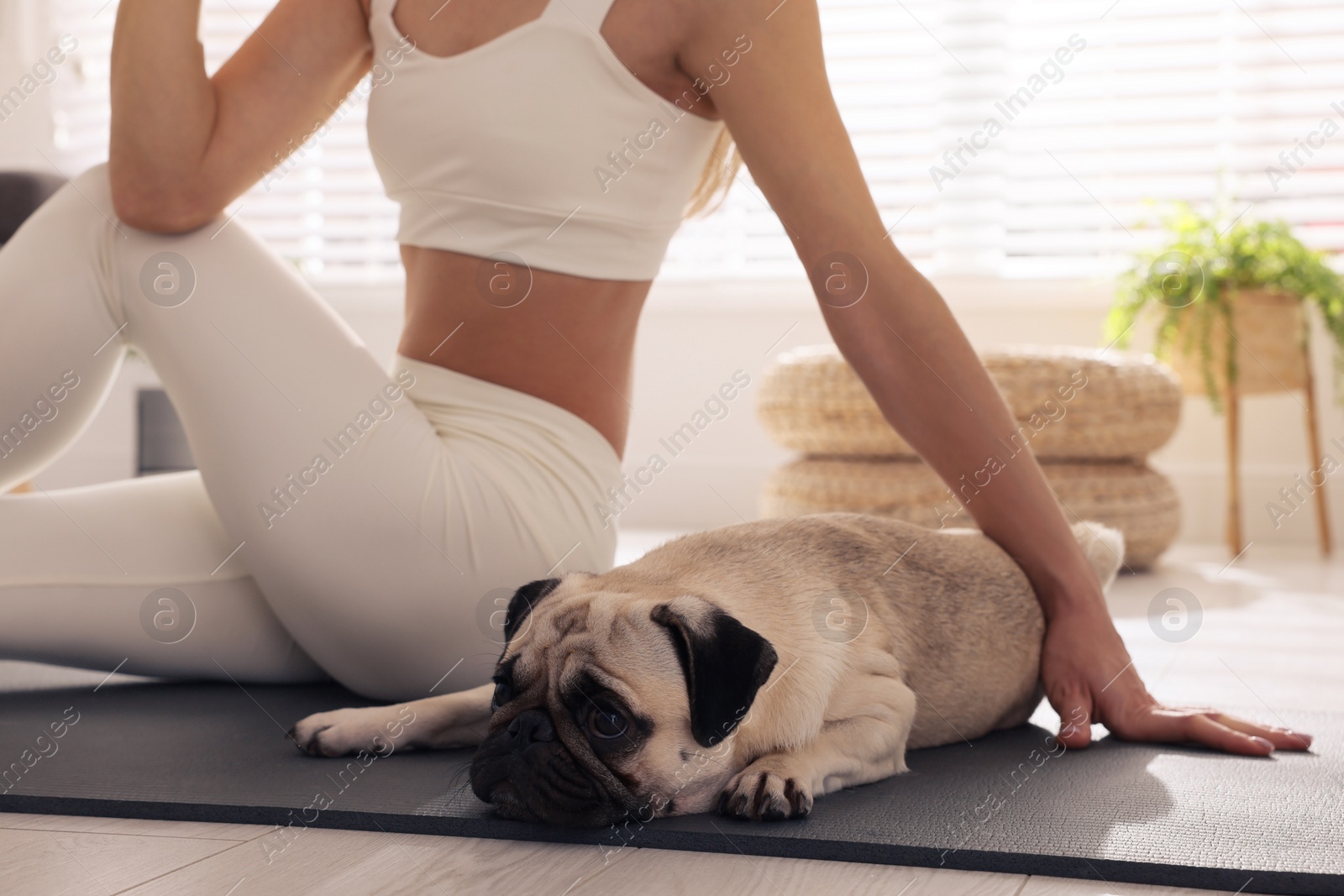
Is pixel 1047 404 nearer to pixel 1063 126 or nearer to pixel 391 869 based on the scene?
pixel 1063 126

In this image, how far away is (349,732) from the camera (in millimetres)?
1349

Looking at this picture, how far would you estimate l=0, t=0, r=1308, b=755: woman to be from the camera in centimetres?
145

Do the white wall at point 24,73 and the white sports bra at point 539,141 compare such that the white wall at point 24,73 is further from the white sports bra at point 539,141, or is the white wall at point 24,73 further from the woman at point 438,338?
the white sports bra at point 539,141

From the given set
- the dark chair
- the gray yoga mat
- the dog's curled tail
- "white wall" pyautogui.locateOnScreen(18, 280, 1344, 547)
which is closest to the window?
"white wall" pyautogui.locateOnScreen(18, 280, 1344, 547)

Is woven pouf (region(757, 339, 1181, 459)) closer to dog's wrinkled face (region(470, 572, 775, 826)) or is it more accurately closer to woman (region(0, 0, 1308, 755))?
woman (region(0, 0, 1308, 755))

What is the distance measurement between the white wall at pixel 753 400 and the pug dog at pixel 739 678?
3.24 meters

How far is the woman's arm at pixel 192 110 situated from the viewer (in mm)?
1470

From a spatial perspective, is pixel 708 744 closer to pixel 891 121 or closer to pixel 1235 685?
pixel 1235 685

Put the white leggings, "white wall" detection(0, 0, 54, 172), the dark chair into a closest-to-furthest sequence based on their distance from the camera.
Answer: the white leggings → the dark chair → "white wall" detection(0, 0, 54, 172)

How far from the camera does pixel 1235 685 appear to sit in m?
1.99

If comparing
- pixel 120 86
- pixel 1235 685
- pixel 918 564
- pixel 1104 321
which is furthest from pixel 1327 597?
pixel 120 86

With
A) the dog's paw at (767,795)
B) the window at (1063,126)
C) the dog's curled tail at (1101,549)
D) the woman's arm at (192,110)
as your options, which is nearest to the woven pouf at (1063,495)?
the window at (1063,126)

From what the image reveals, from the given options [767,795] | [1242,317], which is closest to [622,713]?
[767,795]

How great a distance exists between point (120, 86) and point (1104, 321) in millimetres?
3880
